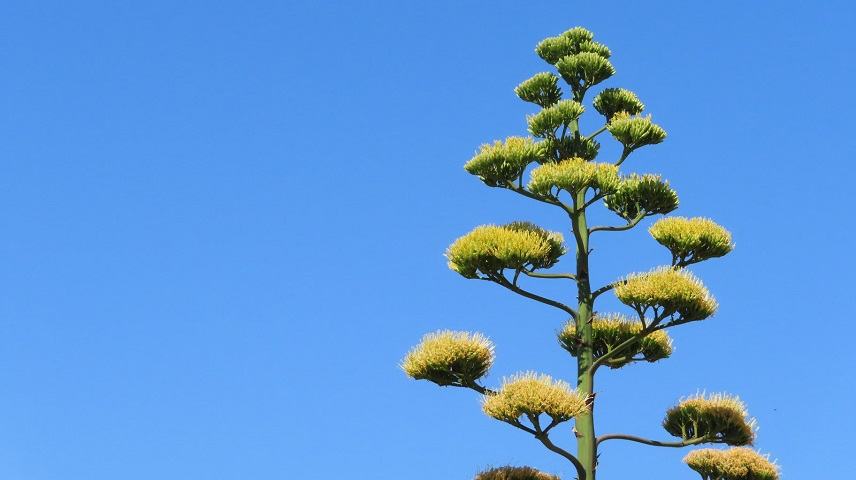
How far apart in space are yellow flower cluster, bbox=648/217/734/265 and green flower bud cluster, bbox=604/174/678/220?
0.87ft

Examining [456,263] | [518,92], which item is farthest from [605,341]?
[518,92]

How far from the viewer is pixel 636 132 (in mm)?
12938

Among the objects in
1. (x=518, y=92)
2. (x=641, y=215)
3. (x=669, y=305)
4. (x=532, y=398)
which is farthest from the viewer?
(x=518, y=92)

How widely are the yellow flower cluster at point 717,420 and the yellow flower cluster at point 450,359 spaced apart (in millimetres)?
2505

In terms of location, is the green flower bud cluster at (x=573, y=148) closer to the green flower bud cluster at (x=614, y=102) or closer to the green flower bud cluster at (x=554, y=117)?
the green flower bud cluster at (x=554, y=117)

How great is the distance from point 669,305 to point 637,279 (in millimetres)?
442

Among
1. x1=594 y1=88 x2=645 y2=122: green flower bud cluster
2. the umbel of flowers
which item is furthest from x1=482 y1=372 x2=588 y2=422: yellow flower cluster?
x1=594 y1=88 x2=645 y2=122: green flower bud cluster

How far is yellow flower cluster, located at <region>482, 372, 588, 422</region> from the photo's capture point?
425 inches

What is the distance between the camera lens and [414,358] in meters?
11.8

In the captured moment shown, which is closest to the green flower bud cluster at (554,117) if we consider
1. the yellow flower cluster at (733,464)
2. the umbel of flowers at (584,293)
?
the umbel of flowers at (584,293)

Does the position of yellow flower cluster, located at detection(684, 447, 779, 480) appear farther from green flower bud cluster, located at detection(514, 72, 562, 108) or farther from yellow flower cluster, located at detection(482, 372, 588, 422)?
green flower bud cluster, located at detection(514, 72, 562, 108)

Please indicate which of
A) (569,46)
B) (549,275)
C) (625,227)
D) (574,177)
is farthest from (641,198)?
(569,46)

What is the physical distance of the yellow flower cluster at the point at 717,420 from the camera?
40.2 ft

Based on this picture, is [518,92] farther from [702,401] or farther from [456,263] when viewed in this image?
[702,401]
